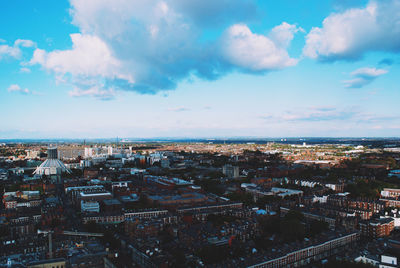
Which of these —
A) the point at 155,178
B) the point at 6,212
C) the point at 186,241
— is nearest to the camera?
the point at 186,241

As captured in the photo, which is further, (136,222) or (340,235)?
(136,222)

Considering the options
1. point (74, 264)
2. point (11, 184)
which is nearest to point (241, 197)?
point (74, 264)

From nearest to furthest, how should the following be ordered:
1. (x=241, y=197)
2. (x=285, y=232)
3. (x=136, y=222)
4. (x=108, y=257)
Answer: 1. (x=108, y=257)
2. (x=285, y=232)
3. (x=136, y=222)
4. (x=241, y=197)

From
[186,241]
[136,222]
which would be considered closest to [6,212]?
[136,222]

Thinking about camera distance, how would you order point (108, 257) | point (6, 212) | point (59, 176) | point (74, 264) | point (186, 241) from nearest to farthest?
point (74, 264) → point (108, 257) → point (186, 241) → point (6, 212) → point (59, 176)

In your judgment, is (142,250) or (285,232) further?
(285,232)

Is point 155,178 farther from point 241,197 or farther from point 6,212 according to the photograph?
point 6,212

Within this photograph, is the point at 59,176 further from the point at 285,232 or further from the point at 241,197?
the point at 285,232

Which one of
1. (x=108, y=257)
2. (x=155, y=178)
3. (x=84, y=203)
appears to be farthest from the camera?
(x=155, y=178)
